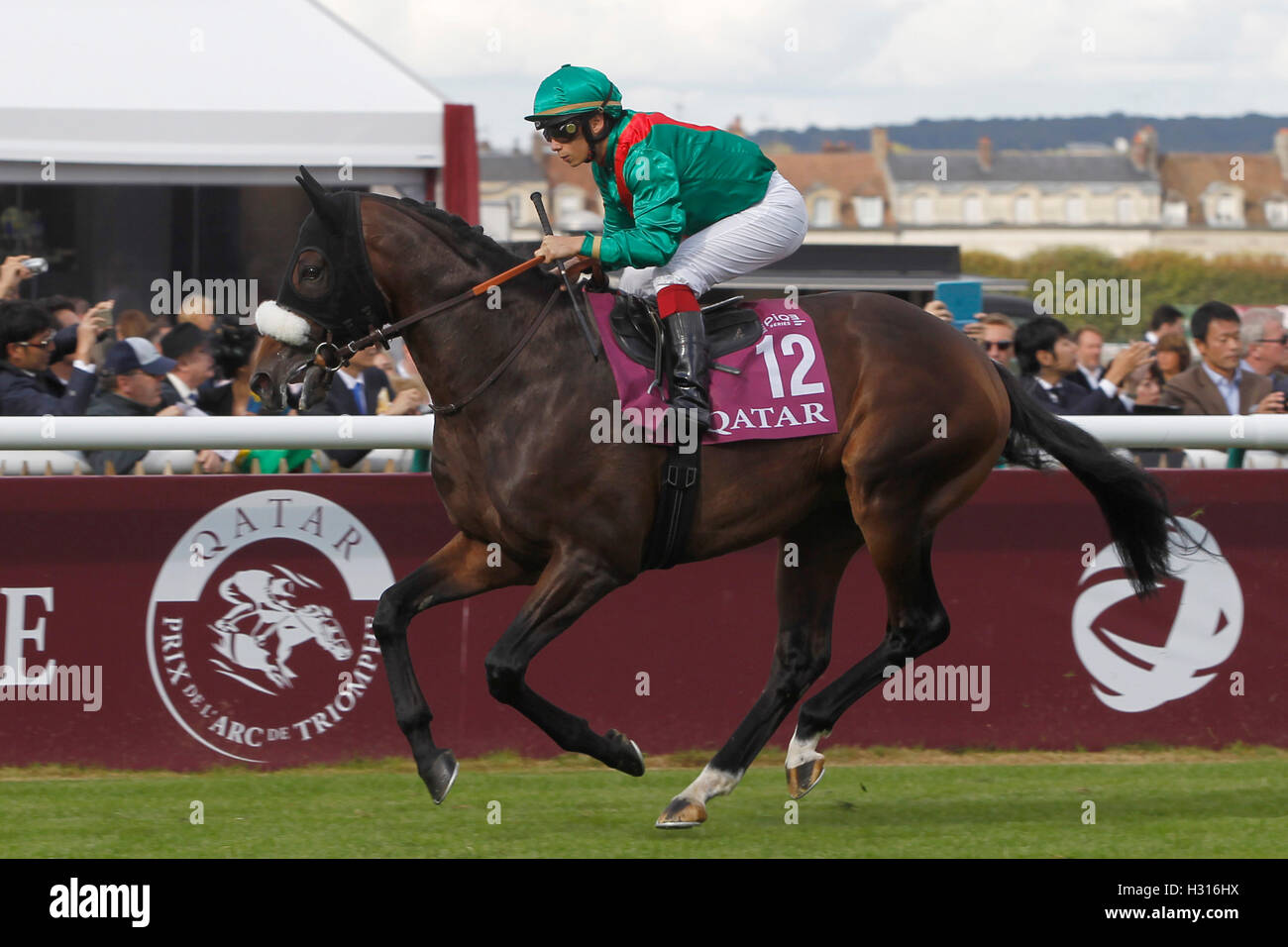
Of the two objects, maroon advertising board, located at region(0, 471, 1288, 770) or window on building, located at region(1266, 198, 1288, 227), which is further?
window on building, located at region(1266, 198, 1288, 227)

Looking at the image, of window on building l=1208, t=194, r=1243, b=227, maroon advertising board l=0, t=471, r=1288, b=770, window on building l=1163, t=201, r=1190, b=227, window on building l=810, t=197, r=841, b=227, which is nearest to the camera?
maroon advertising board l=0, t=471, r=1288, b=770

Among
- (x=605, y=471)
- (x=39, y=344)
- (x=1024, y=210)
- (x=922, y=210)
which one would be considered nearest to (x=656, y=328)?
(x=605, y=471)

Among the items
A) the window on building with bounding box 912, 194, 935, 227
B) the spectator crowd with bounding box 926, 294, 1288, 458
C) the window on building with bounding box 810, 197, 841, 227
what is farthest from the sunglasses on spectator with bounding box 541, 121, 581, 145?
the window on building with bounding box 912, 194, 935, 227

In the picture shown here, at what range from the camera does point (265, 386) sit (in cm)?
517

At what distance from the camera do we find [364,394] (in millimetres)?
7602

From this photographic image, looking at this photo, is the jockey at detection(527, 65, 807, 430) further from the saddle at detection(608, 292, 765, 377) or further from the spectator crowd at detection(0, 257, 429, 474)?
the spectator crowd at detection(0, 257, 429, 474)

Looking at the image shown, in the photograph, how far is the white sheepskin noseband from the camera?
5129 mm

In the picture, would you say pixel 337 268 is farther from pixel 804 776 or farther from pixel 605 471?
pixel 804 776

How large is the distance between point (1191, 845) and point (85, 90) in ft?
24.4

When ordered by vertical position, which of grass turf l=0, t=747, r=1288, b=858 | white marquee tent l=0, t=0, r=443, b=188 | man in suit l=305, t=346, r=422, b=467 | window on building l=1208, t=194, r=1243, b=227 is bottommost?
grass turf l=0, t=747, r=1288, b=858

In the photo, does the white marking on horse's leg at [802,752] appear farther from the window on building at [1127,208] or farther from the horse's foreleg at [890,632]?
the window on building at [1127,208]

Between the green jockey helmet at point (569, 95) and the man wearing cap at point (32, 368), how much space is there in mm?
2535

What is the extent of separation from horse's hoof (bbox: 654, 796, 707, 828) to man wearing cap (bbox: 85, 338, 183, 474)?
2.67 m

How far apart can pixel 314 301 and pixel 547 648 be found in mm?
1967
